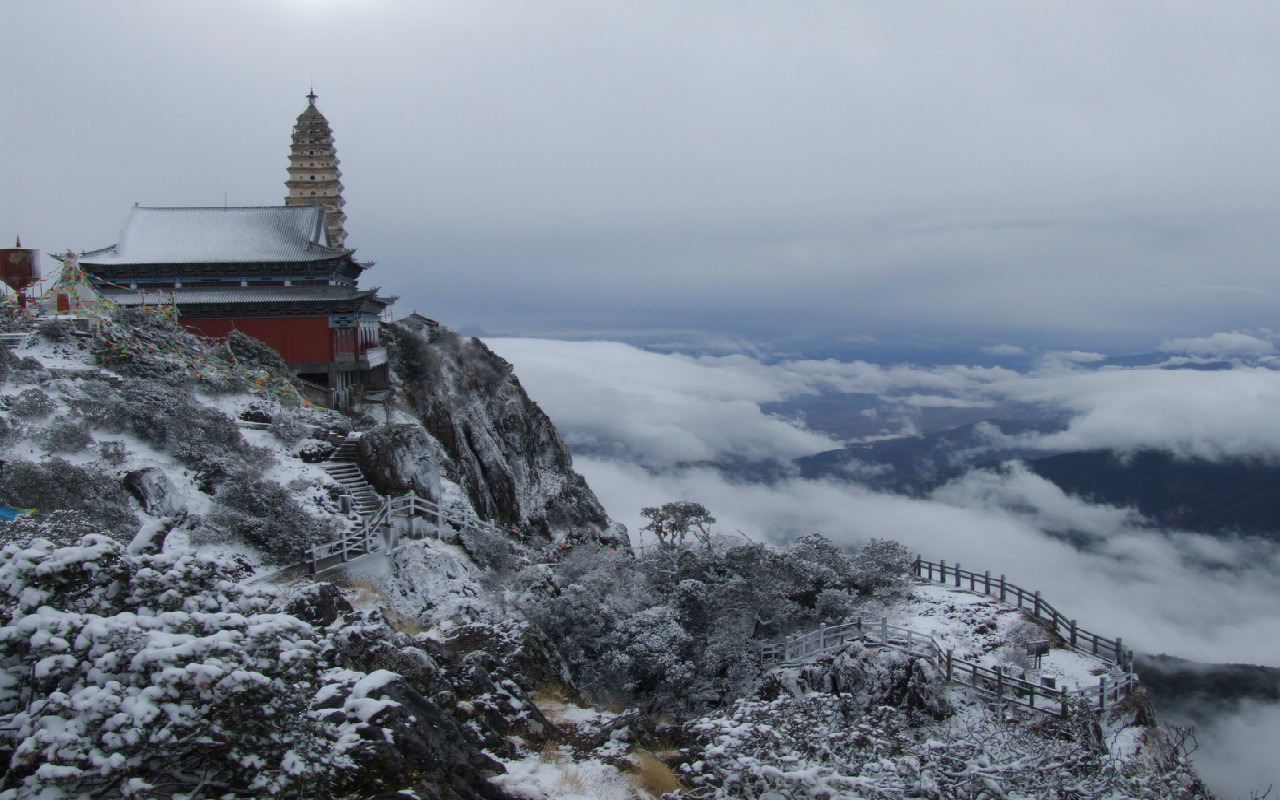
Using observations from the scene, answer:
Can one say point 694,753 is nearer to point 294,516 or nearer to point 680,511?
point 294,516

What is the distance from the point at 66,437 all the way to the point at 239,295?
18541 mm

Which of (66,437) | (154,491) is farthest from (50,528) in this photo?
(66,437)

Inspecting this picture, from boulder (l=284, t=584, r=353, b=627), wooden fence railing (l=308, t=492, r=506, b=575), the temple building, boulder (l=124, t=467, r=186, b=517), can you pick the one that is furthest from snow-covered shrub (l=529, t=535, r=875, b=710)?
the temple building

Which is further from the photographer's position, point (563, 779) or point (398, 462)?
point (398, 462)

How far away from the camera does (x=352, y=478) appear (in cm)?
2419

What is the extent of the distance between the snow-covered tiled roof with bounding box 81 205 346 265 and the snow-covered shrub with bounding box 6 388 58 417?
58.0 ft

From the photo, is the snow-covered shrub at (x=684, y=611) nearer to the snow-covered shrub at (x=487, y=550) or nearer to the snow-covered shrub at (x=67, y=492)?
the snow-covered shrub at (x=487, y=550)

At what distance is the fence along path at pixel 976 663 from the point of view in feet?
60.8

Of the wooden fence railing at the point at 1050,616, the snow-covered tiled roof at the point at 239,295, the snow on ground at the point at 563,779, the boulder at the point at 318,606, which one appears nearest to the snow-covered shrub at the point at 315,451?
→ the boulder at the point at 318,606

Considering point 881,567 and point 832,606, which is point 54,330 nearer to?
point 832,606

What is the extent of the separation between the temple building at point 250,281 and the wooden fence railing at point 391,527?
14.6 m

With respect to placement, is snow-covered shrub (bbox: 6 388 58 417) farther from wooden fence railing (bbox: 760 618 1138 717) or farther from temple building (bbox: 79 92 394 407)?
wooden fence railing (bbox: 760 618 1138 717)

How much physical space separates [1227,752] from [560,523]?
159 feet

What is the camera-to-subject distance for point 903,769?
9.23 meters
